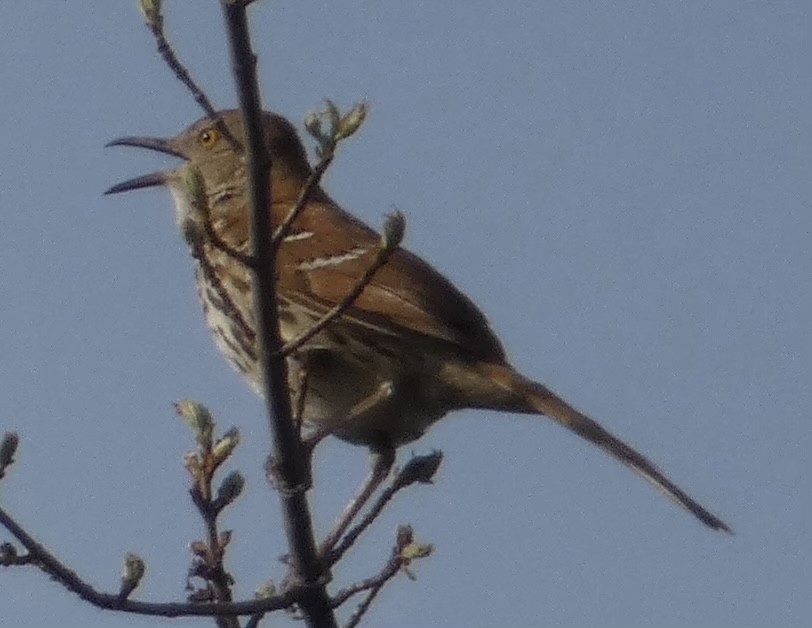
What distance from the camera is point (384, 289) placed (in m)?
6.43

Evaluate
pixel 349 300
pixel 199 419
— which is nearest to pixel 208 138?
pixel 199 419

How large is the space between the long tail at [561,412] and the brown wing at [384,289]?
130mm

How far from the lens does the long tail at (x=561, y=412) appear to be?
18.6 feet

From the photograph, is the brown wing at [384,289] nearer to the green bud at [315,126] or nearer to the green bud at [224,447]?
the green bud at [224,447]

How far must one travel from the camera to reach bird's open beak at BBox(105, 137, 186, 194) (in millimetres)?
7590

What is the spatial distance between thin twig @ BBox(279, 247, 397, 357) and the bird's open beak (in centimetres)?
349

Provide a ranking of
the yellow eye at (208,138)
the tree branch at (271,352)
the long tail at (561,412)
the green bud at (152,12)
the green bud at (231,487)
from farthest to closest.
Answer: the yellow eye at (208,138)
the long tail at (561,412)
the green bud at (231,487)
the green bud at (152,12)
the tree branch at (271,352)

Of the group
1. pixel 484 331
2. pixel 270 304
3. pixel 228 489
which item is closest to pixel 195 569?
pixel 228 489

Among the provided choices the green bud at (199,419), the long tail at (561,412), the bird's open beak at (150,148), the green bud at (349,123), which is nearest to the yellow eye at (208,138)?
the bird's open beak at (150,148)

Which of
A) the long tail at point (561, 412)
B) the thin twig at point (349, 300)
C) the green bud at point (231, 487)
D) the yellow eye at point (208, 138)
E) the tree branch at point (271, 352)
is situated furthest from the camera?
the yellow eye at point (208, 138)

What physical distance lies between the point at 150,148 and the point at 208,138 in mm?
281

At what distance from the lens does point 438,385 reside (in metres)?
6.27

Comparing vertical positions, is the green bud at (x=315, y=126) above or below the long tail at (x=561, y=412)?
above

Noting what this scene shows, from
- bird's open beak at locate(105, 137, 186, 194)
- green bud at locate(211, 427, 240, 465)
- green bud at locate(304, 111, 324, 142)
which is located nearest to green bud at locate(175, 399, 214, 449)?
green bud at locate(211, 427, 240, 465)
